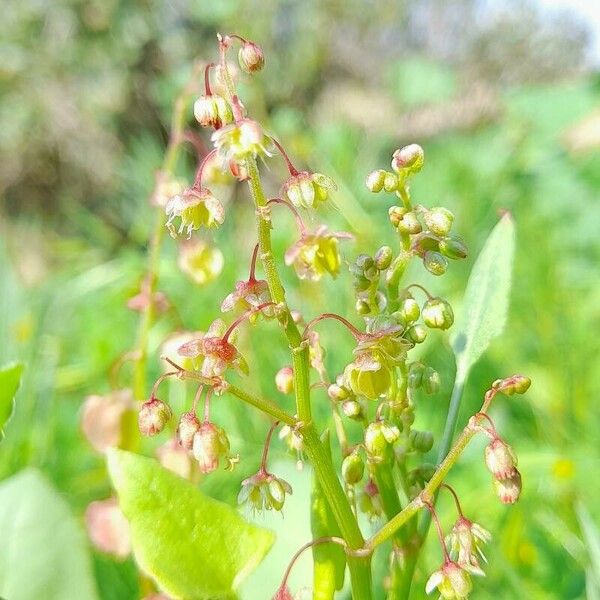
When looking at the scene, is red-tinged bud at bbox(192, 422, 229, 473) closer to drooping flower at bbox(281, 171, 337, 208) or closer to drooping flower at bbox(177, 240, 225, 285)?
drooping flower at bbox(281, 171, 337, 208)

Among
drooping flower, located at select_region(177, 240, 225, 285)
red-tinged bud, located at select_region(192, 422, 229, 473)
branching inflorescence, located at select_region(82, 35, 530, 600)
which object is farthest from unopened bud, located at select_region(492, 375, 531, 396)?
drooping flower, located at select_region(177, 240, 225, 285)

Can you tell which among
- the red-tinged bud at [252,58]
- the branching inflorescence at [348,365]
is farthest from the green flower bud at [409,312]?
the red-tinged bud at [252,58]

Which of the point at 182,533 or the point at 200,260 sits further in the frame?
the point at 200,260

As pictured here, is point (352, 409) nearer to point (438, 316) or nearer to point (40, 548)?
point (438, 316)

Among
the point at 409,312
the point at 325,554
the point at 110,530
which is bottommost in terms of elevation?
the point at 110,530

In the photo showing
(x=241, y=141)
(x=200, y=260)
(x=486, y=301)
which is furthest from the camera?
(x=200, y=260)

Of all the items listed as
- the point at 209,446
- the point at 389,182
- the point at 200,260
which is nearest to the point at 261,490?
the point at 209,446

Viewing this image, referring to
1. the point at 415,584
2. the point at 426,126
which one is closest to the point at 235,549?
the point at 415,584
